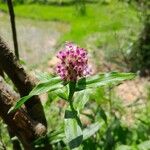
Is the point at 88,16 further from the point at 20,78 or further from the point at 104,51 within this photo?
the point at 20,78

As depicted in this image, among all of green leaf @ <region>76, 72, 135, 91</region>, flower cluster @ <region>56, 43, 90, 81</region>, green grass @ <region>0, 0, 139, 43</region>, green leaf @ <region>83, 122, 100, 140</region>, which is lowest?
green grass @ <region>0, 0, 139, 43</region>

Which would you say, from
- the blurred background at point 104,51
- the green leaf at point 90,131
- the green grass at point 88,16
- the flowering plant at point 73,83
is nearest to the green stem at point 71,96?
the flowering plant at point 73,83

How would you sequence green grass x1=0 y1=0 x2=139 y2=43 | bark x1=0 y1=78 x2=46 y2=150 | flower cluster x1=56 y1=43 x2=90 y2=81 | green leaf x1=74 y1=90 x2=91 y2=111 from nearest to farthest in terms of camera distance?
flower cluster x1=56 y1=43 x2=90 y2=81, green leaf x1=74 y1=90 x2=91 y2=111, bark x1=0 y1=78 x2=46 y2=150, green grass x1=0 y1=0 x2=139 y2=43

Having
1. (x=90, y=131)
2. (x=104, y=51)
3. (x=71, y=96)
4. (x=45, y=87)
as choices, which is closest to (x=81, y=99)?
(x=71, y=96)

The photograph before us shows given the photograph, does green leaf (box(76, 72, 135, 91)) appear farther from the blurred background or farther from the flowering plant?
the blurred background

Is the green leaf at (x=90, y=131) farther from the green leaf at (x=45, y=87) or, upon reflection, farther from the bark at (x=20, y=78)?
the green leaf at (x=45, y=87)

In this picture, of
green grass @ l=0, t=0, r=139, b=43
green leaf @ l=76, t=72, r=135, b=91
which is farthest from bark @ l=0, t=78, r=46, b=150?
green grass @ l=0, t=0, r=139, b=43

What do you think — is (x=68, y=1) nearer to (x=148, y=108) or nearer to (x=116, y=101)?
(x=148, y=108)
